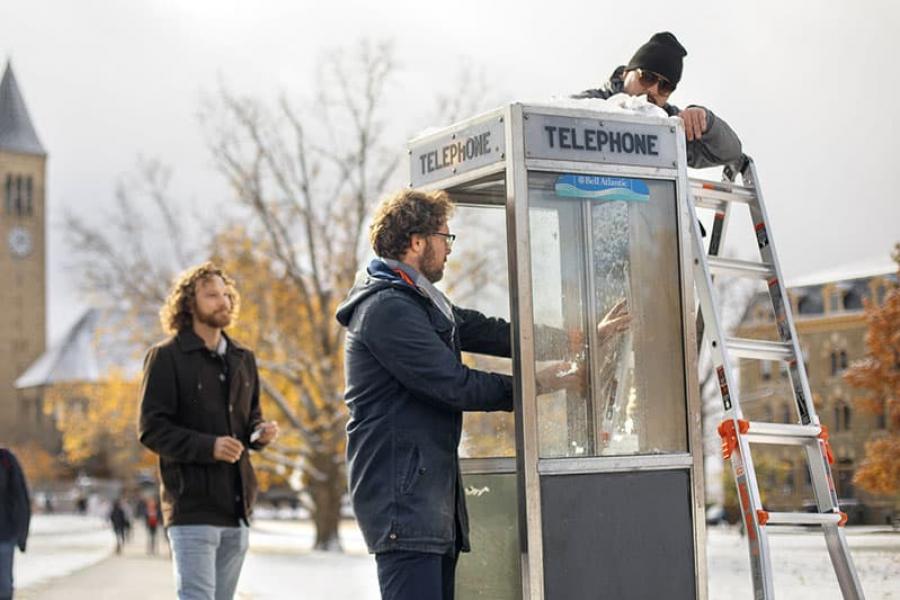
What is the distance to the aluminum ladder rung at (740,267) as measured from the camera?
5031mm

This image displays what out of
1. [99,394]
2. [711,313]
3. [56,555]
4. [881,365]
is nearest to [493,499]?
[711,313]

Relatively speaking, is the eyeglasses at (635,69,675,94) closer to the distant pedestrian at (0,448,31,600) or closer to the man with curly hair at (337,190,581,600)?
the man with curly hair at (337,190,581,600)

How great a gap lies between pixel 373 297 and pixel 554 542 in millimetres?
1009

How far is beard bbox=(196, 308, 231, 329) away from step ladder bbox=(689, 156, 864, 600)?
1.99 m

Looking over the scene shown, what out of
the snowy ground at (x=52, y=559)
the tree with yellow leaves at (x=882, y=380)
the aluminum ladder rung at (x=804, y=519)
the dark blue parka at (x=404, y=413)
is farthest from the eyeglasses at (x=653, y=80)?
the snowy ground at (x=52, y=559)

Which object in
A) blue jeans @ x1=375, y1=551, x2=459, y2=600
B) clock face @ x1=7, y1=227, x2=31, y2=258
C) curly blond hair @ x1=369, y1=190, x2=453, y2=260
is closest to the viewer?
blue jeans @ x1=375, y1=551, x2=459, y2=600

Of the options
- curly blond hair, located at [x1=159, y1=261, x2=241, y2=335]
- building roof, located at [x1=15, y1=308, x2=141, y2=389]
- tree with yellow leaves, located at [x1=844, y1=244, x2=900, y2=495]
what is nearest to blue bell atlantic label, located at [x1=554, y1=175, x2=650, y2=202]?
curly blond hair, located at [x1=159, y1=261, x2=241, y2=335]

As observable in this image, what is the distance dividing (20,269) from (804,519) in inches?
5095

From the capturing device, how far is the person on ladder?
17.1 feet

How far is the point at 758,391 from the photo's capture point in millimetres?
9336

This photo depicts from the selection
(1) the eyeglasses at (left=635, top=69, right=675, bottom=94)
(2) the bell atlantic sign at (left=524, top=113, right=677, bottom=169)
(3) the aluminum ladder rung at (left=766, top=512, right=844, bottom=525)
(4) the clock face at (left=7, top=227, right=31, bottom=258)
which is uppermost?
(4) the clock face at (left=7, top=227, right=31, bottom=258)

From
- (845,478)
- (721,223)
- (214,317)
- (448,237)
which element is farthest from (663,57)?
(845,478)

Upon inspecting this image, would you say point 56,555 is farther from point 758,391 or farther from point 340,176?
point 758,391

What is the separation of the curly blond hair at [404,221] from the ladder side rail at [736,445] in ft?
3.29
